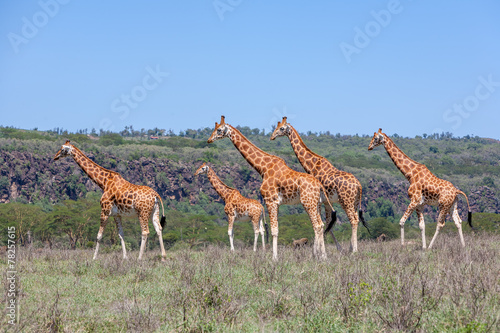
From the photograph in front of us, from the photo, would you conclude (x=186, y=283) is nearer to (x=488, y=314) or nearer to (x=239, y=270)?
(x=239, y=270)

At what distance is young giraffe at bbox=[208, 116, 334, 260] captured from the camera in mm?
12039

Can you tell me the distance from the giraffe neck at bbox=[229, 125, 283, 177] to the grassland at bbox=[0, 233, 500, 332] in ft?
9.84

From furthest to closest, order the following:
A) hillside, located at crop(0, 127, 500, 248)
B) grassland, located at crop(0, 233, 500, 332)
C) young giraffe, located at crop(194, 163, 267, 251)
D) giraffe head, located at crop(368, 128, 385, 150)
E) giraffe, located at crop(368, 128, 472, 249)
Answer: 1. hillside, located at crop(0, 127, 500, 248)
2. young giraffe, located at crop(194, 163, 267, 251)
3. giraffe head, located at crop(368, 128, 385, 150)
4. giraffe, located at crop(368, 128, 472, 249)
5. grassland, located at crop(0, 233, 500, 332)

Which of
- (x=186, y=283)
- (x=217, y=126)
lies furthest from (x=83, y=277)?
(x=217, y=126)

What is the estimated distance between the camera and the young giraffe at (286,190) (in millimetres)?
12039

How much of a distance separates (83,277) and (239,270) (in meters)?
3.05

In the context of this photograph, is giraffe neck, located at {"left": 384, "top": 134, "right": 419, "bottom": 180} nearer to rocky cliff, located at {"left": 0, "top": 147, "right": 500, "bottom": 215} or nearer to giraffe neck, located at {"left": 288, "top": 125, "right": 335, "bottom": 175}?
giraffe neck, located at {"left": 288, "top": 125, "right": 335, "bottom": 175}

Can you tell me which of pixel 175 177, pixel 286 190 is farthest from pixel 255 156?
pixel 175 177

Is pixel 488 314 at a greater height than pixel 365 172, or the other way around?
pixel 365 172

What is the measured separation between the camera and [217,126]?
13672mm

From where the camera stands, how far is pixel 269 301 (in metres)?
8.16

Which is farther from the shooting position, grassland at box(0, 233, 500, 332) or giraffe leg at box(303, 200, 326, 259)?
giraffe leg at box(303, 200, 326, 259)

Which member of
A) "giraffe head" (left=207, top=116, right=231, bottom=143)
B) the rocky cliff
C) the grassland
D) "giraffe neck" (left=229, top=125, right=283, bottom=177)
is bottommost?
the grassland

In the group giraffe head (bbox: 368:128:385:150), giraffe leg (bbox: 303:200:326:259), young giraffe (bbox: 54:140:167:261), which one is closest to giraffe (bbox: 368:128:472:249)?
giraffe head (bbox: 368:128:385:150)
